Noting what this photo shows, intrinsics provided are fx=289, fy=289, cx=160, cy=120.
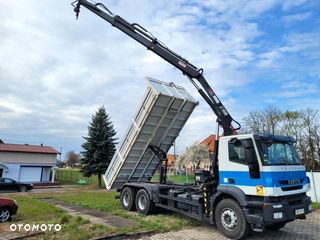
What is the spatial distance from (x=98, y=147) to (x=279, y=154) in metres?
24.3

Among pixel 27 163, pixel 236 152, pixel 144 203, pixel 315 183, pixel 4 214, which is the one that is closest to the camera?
pixel 236 152

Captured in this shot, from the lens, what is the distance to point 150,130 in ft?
35.4

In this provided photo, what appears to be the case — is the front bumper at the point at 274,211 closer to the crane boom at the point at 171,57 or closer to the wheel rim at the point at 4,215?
the crane boom at the point at 171,57

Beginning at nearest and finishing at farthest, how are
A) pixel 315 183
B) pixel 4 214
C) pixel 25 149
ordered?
pixel 4 214 → pixel 315 183 → pixel 25 149

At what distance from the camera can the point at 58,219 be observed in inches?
362

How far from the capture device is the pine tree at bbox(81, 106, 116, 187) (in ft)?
96.3

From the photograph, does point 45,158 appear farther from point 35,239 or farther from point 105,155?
point 35,239

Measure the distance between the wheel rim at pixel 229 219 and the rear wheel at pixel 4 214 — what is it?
647 centimetres

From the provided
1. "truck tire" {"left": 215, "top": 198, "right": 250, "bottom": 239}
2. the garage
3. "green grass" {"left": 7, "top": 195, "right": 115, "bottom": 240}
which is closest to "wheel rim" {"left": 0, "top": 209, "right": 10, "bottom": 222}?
"green grass" {"left": 7, "top": 195, "right": 115, "bottom": 240}

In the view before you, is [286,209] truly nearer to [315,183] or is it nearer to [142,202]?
[142,202]

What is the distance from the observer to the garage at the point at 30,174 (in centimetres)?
3381

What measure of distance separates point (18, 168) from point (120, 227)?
29.6 m

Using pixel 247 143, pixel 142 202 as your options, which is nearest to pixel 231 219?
pixel 247 143

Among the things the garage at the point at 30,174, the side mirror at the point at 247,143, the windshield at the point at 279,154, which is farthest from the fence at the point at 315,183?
the garage at the point at 30,174
